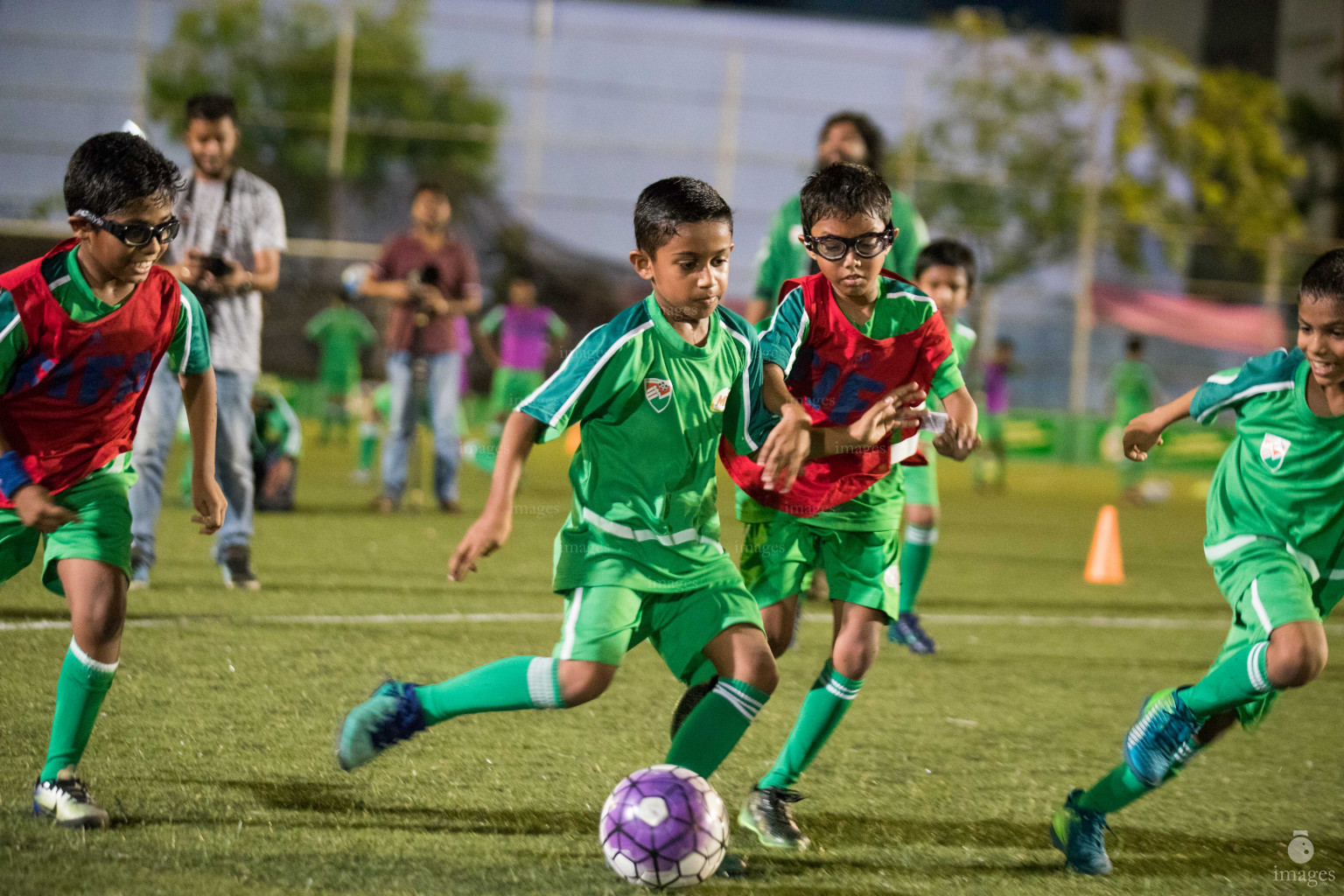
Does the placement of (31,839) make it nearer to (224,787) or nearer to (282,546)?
(224,787)

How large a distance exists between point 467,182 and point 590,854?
20.7 metres

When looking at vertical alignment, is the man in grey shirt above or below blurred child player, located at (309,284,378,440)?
above

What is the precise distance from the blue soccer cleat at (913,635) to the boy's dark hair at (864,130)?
2056mm

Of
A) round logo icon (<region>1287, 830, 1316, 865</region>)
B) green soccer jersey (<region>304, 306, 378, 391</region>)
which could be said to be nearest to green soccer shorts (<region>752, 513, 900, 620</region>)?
round logo icon (<region>1287, 830, 1316, 865</region>)

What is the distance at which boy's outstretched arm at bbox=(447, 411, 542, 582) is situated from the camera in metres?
3.17

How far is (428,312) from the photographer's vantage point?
9945 millimetres

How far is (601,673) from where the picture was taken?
129 inches

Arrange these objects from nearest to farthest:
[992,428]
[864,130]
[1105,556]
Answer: [864,130] < [1105,556] < [992,428]

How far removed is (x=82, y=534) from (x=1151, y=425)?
2.77 m

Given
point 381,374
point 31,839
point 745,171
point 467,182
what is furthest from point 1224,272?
point 31,839

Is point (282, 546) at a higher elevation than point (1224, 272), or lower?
lower

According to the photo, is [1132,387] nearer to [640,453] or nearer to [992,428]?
[992,428]

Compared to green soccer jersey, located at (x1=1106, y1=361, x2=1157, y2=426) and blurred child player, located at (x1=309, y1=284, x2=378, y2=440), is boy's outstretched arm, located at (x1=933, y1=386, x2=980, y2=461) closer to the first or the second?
blurred child player, located at (x1=309, y1=284, x2=378, y2=440)

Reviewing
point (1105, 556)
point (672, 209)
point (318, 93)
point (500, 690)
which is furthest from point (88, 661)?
point (318, 93)
